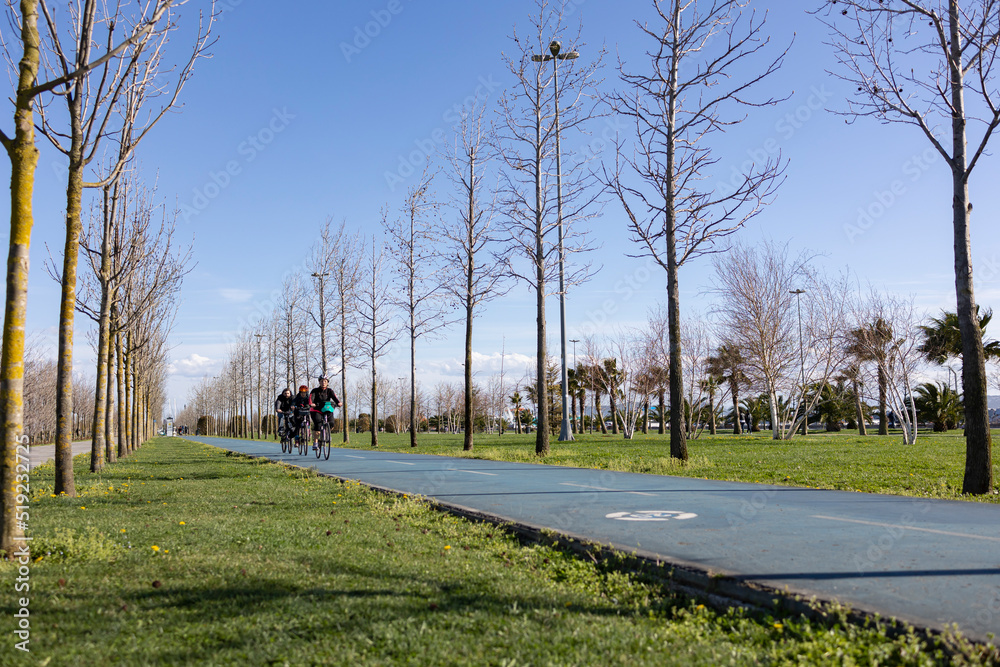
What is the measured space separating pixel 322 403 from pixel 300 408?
1.56m

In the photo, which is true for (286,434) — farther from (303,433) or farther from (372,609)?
(372,609)

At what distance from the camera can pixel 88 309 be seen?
19.4 meters

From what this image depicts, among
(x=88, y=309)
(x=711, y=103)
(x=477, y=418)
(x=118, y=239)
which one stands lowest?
(x=477, y=418)

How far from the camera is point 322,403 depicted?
2184 centimetres

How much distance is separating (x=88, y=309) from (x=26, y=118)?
556 inches

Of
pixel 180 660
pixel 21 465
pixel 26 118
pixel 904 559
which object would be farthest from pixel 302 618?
pixel 26 118

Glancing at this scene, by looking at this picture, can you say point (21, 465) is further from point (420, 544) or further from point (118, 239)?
point (118, 239)

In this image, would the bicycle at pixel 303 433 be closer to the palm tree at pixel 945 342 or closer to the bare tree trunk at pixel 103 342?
the bare tree trunk at pixel 103 342

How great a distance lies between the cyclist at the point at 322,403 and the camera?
71.5 ft

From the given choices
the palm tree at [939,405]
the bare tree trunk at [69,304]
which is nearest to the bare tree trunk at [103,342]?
the bare tree trunk at [69,304]

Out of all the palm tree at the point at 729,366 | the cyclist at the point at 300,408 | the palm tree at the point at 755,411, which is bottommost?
the palm tree at the point at 755,411

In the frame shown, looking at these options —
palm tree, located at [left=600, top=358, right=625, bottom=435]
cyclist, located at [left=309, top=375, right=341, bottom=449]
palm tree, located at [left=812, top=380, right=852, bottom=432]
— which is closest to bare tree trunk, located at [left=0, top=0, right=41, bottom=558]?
cyclist, located at [left=309, top=375, right=341, bottom=449]

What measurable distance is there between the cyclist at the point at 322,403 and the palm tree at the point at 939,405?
4304 cm

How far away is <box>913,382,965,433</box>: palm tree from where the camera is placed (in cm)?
4891
